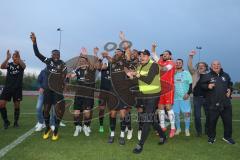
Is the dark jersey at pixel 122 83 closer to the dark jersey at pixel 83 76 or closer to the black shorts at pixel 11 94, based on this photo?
the dark jersey at pixel 83 76

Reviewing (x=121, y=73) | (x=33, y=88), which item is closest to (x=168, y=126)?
(x=121, y=73)

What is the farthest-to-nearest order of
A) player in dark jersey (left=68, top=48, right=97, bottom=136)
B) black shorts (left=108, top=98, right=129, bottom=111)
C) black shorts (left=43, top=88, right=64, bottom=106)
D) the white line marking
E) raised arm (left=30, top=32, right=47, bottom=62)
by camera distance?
player in dark jersey (left=68, top=48, right=97, bottom=136), raised arm (left=30, top=32, right=47, bottom=62), black shorts (left=43, top=88, right=64, bottom=106), black shorts (left=108, top=98, right=129, bottom=111), the white line marking

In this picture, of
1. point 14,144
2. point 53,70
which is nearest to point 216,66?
point 53,70

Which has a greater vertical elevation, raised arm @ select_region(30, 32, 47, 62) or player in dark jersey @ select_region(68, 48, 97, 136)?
raised arm @ select_region(30, 32, 47, 62)

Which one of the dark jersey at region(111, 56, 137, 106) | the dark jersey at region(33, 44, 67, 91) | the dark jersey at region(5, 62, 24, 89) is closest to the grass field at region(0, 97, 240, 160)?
the dark jersey at region(111, 56, 137, 106)

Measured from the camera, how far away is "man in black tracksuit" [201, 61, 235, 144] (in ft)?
30.6

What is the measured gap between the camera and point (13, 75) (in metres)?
11.7

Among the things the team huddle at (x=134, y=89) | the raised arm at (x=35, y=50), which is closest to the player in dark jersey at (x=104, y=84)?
the team huddle at (x=134, y=89)

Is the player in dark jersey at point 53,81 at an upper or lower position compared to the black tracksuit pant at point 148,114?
upper

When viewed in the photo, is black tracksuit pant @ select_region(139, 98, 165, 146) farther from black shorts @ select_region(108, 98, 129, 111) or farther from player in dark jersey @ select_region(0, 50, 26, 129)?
player in dark jersey @ select_region(0, 50, 26, 129)

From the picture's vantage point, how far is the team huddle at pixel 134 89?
27.7 ft

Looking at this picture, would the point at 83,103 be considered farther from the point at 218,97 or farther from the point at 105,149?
the point at 218,97

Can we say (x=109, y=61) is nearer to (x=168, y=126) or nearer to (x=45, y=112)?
(x=45, y=112)

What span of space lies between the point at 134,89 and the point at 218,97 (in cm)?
202
